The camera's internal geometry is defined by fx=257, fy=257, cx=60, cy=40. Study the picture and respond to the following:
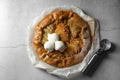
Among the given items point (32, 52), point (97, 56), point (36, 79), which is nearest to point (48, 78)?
point (36, 79)

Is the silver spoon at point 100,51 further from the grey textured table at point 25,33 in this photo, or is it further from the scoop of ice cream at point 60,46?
the scoop of ice cream at point 60,46

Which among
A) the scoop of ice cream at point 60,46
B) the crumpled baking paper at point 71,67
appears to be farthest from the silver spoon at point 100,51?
the scoop of ice cream at point 60,46

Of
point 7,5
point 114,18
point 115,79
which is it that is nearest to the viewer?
point 115,79

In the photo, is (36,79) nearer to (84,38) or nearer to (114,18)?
(84,38)

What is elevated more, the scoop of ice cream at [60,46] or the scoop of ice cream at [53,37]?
the scoop of ice cream at [53,37]

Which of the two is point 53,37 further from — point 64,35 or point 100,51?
point 100,51

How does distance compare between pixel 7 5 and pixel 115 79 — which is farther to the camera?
pixel 7 5
